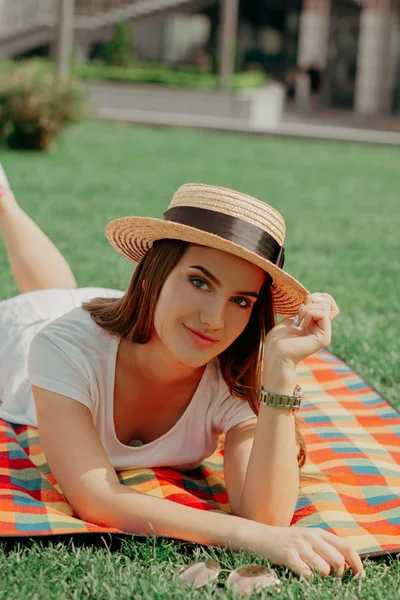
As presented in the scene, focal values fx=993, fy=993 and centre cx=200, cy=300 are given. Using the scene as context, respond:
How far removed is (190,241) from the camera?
9.75ft

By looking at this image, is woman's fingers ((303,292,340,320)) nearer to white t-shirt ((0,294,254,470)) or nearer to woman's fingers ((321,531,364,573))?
white t-shirt ((0,294,254,470))

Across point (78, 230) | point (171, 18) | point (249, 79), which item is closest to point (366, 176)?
point (78, 230)

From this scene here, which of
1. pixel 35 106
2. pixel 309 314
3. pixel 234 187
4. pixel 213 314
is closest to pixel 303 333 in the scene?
pixel 309 314

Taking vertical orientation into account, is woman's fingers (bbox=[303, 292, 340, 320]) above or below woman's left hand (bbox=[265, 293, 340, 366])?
above

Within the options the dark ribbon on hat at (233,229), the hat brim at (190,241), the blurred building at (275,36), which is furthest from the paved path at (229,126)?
the dark ribbon on hat at (233,229)

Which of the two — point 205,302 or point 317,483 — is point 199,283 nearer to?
point 205,302

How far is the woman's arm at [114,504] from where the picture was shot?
9.48ft

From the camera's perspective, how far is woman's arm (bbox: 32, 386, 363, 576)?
2889mm

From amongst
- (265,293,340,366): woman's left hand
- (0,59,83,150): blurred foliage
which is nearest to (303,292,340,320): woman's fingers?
(265,293,340,366): woman's left hand

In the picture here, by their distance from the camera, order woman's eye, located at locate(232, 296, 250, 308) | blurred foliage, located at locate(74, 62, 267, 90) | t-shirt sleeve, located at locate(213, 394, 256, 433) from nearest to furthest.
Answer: woman's eye, located at locate(232, 296, 250, 308) < t-shirt sleeve, located at locate(213, 394, 256, 433) < blurred foliage, located at locate(74, 62, 267, 90)

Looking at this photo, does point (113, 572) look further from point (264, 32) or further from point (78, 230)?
point (264, 32)

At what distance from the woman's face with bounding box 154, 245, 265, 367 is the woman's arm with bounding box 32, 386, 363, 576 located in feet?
1.24

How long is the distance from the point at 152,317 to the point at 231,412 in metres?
0.45

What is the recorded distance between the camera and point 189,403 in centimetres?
333
